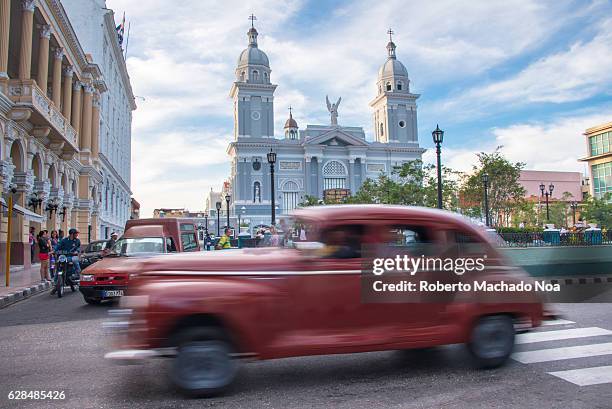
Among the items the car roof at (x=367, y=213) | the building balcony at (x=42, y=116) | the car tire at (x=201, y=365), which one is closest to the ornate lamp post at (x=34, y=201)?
the building balcony at (x=42, y=116)

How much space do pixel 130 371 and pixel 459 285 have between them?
151 inches

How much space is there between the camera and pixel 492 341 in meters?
5.66

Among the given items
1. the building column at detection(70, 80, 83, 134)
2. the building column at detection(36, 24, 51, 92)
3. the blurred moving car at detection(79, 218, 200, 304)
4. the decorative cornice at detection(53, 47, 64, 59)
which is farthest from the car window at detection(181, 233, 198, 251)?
the building column at detection(70, 80, 83, 134)

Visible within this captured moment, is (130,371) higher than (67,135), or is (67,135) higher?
(67,135)

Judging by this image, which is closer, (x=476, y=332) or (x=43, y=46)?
(x=476, y=332)

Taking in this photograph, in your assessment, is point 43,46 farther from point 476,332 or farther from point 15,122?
point 476,332

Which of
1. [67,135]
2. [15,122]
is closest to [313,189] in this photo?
[67,135]

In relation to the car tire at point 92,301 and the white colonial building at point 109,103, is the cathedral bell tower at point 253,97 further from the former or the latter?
the car tire at point 92,301

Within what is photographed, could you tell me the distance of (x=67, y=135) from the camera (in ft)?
92.9

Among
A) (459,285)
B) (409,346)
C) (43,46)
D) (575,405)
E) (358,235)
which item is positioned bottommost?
(575,405)

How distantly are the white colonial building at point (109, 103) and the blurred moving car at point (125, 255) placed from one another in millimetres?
28099

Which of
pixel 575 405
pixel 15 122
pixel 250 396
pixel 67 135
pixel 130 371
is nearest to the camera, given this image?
pixel 575 405

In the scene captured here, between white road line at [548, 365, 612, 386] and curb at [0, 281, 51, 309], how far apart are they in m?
11.8

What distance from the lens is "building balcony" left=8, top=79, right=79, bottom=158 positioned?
68.8 ft
